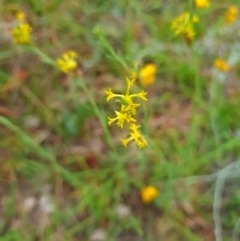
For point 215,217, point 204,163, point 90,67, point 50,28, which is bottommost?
point 215,217

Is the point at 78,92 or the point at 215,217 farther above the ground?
the point at 78,92

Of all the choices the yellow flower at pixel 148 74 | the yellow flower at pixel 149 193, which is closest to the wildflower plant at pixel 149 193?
the yellow flower at pixel 149 193

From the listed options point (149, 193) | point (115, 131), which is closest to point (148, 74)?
point (115, 131)

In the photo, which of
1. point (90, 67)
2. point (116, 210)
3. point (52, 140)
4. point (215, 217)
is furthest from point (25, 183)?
point (215, 217)

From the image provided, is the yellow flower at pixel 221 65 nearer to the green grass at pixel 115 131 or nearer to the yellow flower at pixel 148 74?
the green grass at pixel 115 131

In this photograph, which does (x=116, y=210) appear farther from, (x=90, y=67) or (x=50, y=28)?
(x=50, y=28)

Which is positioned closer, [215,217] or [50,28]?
[215,217]
